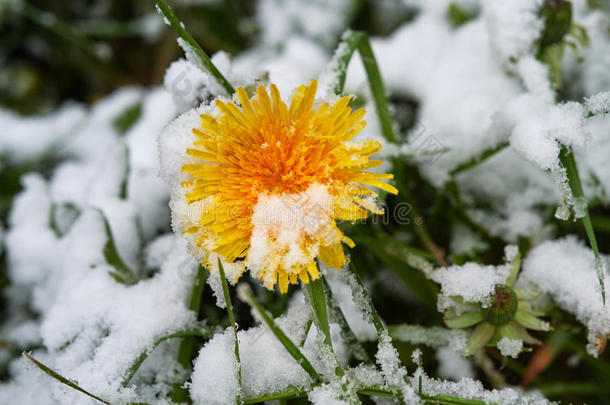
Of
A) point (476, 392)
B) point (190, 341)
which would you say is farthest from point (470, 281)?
point (190, 341)

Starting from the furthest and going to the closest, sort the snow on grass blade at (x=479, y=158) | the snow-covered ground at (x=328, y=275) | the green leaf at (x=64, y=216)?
the green leaf at (x=64, y=216)
the snow on grass blade at (x=479, y=158)
the snow-covered ground at (x=328, y=275)

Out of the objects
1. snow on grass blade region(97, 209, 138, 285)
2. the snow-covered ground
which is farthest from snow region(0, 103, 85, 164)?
snow on grass blade region(97, 209, 138, 285)

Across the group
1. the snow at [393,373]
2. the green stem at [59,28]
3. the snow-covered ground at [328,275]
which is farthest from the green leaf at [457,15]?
the green stem at [59,28]

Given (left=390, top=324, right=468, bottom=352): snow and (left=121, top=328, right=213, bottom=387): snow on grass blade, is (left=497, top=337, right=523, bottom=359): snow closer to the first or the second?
(left=390, top=324, right=468, bottom=352): snow

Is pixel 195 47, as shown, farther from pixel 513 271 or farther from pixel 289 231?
pixel 513 271

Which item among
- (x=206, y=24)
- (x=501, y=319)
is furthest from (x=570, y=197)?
(x=206, y=24)

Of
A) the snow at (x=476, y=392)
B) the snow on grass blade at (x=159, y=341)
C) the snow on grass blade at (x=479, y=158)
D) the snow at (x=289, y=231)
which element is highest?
the snow on grass blade at (x=479, y=158)

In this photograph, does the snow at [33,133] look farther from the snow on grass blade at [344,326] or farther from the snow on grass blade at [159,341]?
the snow on grass blade at [344,326]
